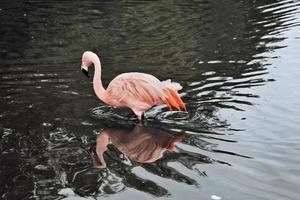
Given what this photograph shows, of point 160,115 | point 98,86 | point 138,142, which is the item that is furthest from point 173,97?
point 98,86

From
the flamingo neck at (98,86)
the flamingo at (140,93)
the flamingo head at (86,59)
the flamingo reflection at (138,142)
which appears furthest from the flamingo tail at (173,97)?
the flamingo head at (86,59)

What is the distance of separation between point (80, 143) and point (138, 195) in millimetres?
1969

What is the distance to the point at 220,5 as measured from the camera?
67.4 ft

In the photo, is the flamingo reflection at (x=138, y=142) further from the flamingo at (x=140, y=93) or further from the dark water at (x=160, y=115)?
the flamingo at (x=140, y=93)

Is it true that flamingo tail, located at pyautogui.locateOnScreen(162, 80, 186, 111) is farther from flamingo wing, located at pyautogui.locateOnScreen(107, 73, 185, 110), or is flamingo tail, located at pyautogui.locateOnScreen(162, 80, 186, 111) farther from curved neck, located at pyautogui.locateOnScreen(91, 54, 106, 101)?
curved neck, located at pyautogui.locateOnScreen(91, 54, 106, 101)

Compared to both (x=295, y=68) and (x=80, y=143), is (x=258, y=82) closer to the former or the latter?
(x=295, y=68)

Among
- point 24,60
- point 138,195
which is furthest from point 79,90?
point 138,195

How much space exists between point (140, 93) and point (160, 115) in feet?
2.49

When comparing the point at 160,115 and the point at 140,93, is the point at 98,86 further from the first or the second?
the point at 160,115

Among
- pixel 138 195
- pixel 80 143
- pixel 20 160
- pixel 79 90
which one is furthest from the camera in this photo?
pixel 79 90

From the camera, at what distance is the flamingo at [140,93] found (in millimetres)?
8709

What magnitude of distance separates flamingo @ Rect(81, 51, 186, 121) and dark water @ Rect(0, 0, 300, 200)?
0.37 meters

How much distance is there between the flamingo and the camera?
28.6 feet

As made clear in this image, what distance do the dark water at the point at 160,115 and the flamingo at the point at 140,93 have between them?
368 millimetres
